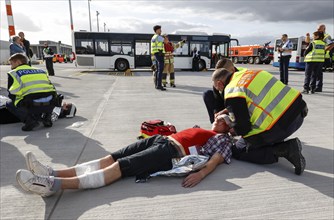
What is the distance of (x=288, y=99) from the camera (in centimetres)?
260

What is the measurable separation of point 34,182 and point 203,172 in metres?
1.43

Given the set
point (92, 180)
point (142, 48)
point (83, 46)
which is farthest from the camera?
point (142, 48)

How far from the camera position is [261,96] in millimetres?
2543

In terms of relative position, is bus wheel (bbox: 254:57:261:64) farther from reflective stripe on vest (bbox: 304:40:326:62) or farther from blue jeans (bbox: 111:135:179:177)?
blue jeans (bbox: 111:135:179:177)

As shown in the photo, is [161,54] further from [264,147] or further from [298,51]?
[298,51]

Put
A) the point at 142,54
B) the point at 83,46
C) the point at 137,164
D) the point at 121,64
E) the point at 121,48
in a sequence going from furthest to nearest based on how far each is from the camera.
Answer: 1. the point at 142,54
2. the point at 121,64
3. the point at 121,48
4. the point at 83,46
5. the point at 137,164

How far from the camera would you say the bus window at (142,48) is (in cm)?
1667

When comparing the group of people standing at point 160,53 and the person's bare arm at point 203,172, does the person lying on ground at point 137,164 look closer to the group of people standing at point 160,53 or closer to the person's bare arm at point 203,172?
the person's bare arm at point 203,172

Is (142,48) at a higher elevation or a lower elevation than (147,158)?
higher

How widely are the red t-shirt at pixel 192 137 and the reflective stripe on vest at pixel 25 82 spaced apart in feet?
8.68

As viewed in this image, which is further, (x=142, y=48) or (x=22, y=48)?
(x=142, y=48)

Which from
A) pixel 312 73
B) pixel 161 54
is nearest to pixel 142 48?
pixel 161 54

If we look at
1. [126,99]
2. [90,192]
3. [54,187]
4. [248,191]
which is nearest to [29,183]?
[54,187]

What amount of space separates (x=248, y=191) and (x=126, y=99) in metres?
5.05
